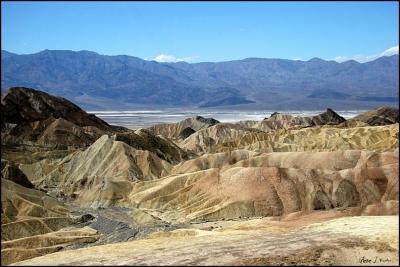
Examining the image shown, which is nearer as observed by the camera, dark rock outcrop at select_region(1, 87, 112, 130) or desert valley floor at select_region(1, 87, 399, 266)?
desert valley floor at select_region(1, 87, 399, 266)

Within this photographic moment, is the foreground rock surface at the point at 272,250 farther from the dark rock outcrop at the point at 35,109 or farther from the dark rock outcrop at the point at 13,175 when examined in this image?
the dark rock outcrop at the point at 35,109

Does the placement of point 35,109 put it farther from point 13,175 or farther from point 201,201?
point 201,201

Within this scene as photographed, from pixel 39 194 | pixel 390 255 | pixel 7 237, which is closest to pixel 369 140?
pixel 39 194

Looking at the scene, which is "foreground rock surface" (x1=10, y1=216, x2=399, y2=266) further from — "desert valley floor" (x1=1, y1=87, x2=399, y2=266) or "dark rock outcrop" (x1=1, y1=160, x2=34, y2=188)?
"dark rock outcrop" (x1=1, y1=160, x2=34, y2=188)

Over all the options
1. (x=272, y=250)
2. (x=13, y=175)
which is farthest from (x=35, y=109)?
(x=272, y=250)

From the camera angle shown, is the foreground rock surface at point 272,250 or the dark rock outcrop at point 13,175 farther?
the dark rock outcrop at point 13,175

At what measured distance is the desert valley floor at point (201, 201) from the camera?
112 ft

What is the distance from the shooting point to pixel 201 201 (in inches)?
3248

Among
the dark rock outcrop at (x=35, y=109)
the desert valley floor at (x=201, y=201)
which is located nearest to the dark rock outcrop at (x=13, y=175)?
the desert valley floor at (x=201, y=201)

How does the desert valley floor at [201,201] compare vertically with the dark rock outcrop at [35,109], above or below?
below

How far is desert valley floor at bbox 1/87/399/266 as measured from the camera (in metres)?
34.1

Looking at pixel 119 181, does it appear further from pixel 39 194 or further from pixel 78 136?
pixel 78 136

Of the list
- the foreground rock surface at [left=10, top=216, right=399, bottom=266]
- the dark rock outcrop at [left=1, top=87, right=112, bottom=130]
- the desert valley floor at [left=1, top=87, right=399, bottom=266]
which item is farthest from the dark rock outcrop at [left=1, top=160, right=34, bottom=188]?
the dark rock outcrop at [left=1, top=87, right=112, bottom=130]

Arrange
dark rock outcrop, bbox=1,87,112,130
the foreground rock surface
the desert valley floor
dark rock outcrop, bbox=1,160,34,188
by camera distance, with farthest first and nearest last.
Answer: dark rock outcrop, bbox=1,87,112,130 → dark rock outcrop, bbox=1,160,34,188 → the desert valley floor → the foreground rock surface
